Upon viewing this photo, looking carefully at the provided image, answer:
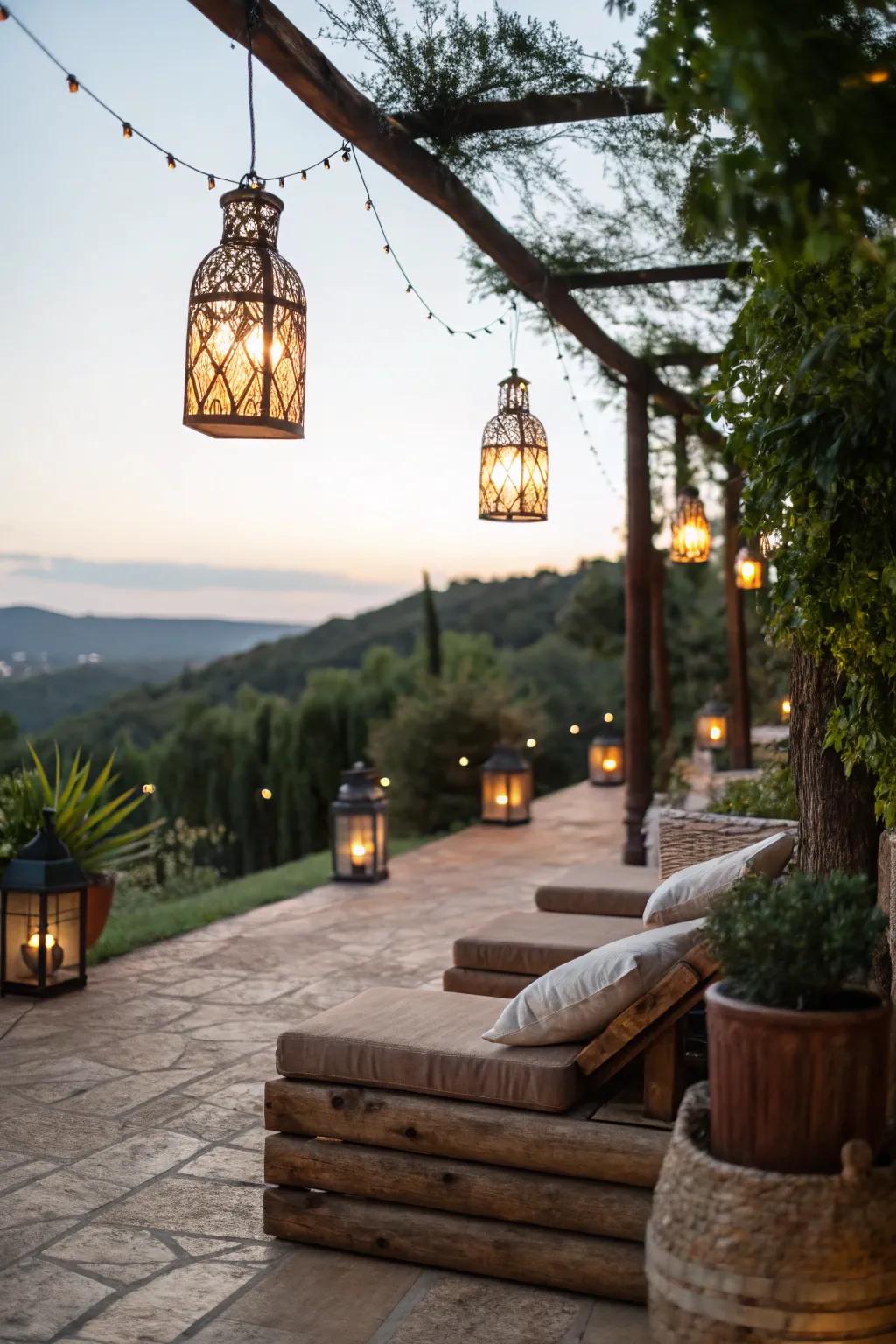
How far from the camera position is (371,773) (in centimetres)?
805

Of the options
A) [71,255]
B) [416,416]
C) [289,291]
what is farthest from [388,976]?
[416,416]

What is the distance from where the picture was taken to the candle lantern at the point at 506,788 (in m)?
10.6

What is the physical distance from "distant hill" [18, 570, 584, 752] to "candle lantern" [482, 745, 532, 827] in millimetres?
11401

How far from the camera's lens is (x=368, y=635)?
2412cm

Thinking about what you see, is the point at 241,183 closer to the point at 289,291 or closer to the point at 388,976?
the point at 289,291

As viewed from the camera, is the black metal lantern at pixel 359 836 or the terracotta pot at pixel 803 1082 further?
the black metal lantern at pixel 359 836

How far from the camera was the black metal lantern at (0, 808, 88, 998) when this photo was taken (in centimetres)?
512

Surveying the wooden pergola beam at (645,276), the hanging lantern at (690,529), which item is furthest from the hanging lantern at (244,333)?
the hanging lantern at (690,529)

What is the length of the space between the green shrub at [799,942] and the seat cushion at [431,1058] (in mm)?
806

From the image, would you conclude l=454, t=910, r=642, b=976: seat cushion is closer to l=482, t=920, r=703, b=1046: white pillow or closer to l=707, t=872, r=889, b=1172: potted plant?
l=482, t=920, r=703, b=1046: white pillow

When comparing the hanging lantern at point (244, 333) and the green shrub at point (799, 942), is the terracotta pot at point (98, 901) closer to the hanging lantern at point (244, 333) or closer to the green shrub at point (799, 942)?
the hanging lantern at point (244, 333)

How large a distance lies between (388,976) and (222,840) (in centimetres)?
1094

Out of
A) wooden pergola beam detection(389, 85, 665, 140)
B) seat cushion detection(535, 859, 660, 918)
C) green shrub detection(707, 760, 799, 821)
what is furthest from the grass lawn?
wooden pergola beam detection(389, 85, 665, 140)

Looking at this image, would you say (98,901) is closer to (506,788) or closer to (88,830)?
(88,830)
